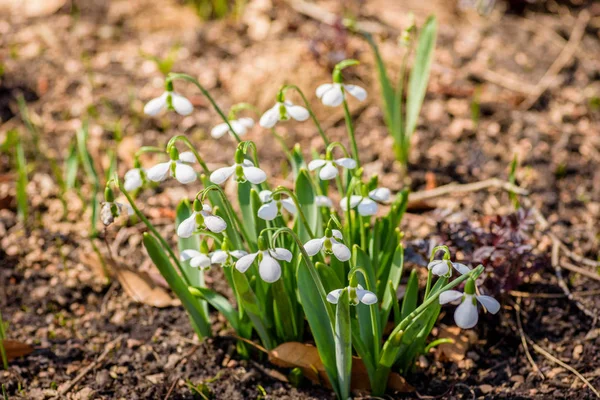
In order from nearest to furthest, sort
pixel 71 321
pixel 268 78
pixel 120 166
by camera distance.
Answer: pixel 71 321
pixel 120 166
pixel 268 78

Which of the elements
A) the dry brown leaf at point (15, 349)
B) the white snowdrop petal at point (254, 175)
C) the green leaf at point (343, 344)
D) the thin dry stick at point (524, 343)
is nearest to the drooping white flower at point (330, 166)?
the white snowdrop petal at point (254, 175)

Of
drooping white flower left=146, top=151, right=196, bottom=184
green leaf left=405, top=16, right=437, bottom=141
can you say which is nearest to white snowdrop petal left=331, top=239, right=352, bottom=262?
drooping white flower left=146, top=151, right=196, bottom=184

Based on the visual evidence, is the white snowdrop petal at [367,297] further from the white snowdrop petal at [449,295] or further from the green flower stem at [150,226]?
the green flower stem at [150,226]

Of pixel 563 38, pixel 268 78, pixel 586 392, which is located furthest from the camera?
pixel 563 38

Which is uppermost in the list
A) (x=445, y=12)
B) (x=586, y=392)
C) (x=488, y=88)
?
(x=445, y=12)

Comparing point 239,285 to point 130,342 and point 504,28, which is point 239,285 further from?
point 504,28

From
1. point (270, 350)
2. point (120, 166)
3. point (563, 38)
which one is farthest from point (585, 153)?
point (120, 166)
